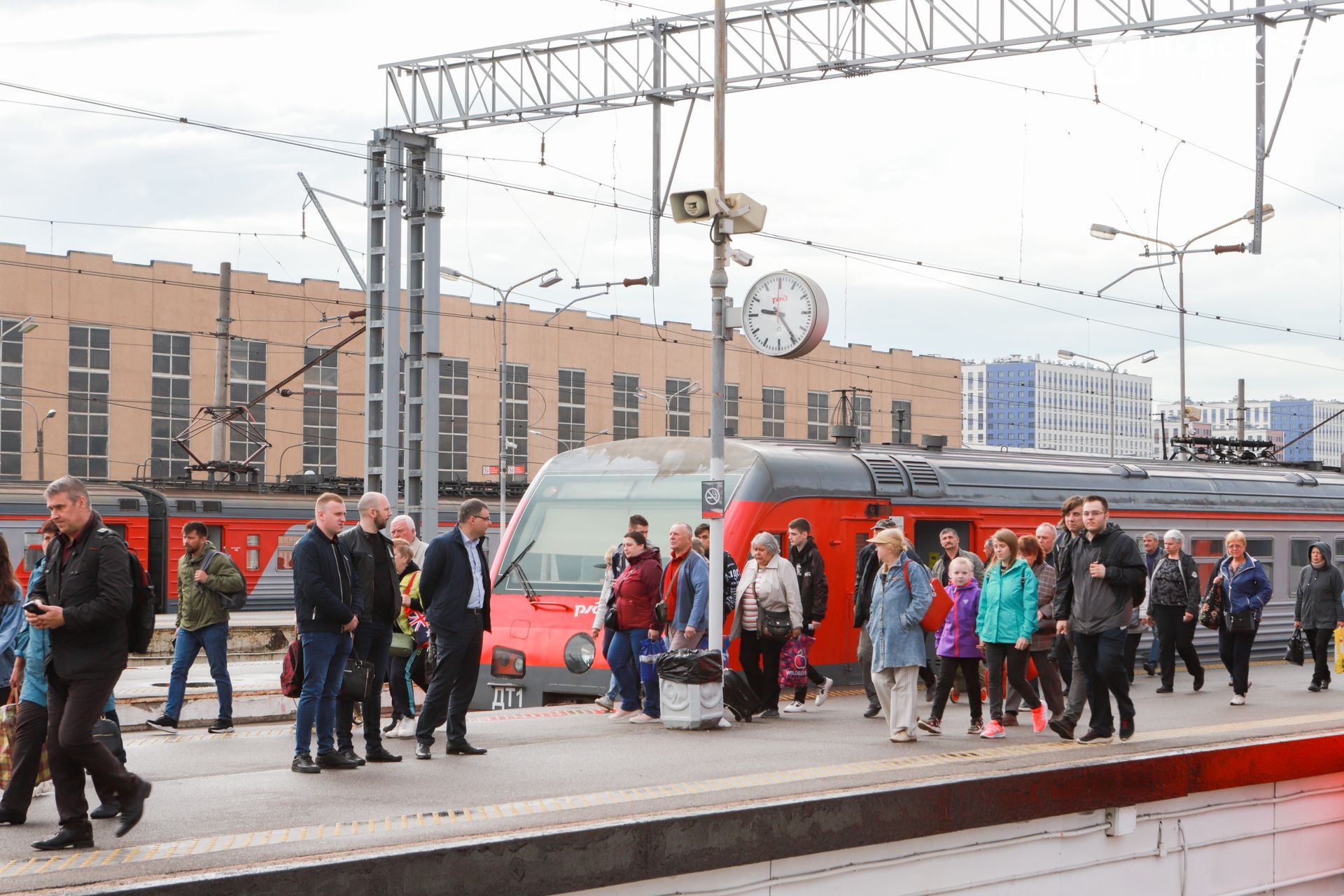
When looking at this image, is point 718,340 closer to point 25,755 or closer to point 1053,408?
point 25,755

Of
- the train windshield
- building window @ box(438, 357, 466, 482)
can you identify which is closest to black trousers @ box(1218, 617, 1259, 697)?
the train windshield

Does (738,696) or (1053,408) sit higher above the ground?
(1053,408)

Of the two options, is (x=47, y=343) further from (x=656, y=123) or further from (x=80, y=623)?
(x=80, y=623)

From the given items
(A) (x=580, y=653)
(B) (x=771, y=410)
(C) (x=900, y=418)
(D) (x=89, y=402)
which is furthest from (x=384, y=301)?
(B) (x=771, y=410)

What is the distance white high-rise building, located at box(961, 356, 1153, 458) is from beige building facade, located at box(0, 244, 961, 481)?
83231 mm

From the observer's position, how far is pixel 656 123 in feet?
68.3

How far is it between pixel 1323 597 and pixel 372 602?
11042 millimetres

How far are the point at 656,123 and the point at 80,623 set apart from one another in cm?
1470

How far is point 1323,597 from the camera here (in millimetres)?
16344

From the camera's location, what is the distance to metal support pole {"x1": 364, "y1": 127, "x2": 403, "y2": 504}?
2284 centimetres

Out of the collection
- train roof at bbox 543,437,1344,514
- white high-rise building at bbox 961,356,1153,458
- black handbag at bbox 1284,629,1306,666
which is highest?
white high-rise building at bbox 961,356,1153,458

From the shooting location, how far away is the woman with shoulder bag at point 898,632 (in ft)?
37.3

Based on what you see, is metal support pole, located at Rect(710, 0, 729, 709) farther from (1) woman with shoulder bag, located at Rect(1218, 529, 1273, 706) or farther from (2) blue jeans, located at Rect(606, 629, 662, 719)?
(1) woman with shoulder bag, located at Rect(1218, 529, 1273, 706)

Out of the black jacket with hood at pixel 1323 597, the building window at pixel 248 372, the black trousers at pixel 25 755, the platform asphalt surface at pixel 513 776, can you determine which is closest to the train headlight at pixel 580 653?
the platform asphalt surface at pixel 513 776
